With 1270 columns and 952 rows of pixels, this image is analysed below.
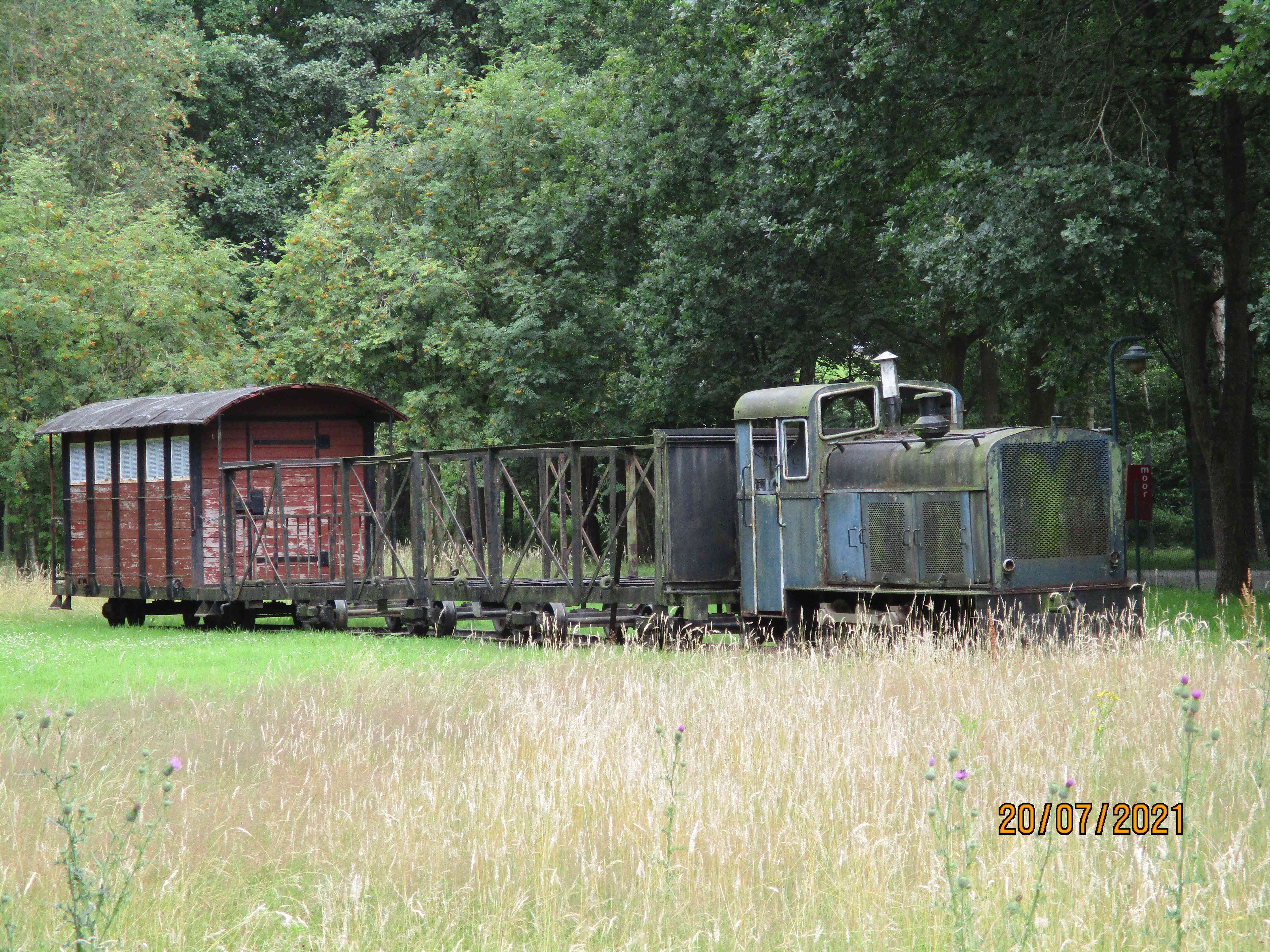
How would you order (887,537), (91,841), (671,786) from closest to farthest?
1. (671,786)
2. (91,841)
3. (887,537)

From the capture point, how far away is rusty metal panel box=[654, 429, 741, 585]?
46.4ft

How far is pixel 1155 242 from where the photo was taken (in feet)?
50.8

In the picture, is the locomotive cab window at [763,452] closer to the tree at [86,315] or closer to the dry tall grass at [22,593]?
the dry tall grass at [22,593]

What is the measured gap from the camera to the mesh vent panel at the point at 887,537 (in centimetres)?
1248

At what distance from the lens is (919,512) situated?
1236 centimetres

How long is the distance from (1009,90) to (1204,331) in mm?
5608

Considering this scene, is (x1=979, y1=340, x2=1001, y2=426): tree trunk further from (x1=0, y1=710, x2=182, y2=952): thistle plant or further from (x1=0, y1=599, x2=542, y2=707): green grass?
(x1=0, y1=710, x2=182, y2=952): thistle plant

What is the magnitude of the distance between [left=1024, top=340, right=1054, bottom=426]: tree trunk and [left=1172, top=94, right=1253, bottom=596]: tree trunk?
15.0 ft

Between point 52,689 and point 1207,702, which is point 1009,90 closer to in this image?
point 1207,702

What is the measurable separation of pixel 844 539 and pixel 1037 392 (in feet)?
49.8

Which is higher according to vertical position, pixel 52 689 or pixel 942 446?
pixel 942 446

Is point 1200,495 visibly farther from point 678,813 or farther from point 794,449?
point 678,813

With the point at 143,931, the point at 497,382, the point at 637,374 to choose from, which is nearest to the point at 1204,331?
the point at 637,374
